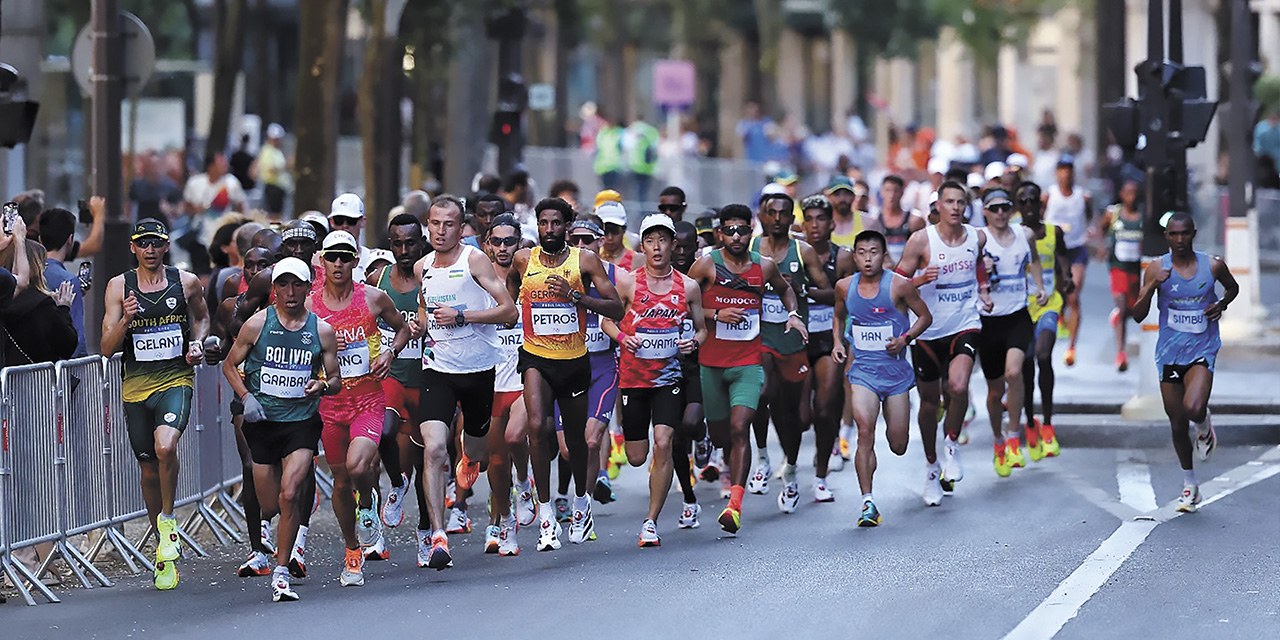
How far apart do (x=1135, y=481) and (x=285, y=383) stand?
619 cm

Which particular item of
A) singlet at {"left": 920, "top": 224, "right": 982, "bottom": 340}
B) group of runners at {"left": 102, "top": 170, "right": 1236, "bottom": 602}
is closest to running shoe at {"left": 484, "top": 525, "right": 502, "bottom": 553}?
group of runners at {"left": 102, "top": 170, "right": 1236, "bottom": 602}

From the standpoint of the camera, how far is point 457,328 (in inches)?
511

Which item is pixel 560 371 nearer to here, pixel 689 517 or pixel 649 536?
pixel 649 536

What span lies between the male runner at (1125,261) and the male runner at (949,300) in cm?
687

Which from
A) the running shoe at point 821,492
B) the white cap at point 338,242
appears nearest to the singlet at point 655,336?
the running shoe at point 821,492

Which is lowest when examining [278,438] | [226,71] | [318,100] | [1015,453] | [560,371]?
[1015,453]

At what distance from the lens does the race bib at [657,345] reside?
44.6 ft

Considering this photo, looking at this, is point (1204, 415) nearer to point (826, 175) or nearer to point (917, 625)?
point (917, 625)

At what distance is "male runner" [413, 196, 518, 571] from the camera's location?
12891 millimetres

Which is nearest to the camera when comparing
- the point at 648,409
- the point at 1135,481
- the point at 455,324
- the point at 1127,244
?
the point at 455,324

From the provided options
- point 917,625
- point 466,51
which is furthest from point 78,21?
point 917,625

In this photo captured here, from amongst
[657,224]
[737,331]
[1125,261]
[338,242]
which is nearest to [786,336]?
[737,331]

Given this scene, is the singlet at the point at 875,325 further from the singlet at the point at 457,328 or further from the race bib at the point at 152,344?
the race bib at the point at 152,344

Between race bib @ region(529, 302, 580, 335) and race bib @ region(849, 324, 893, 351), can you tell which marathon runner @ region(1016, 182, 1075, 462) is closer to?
race bib @ region(849, 324, 893, 351)
